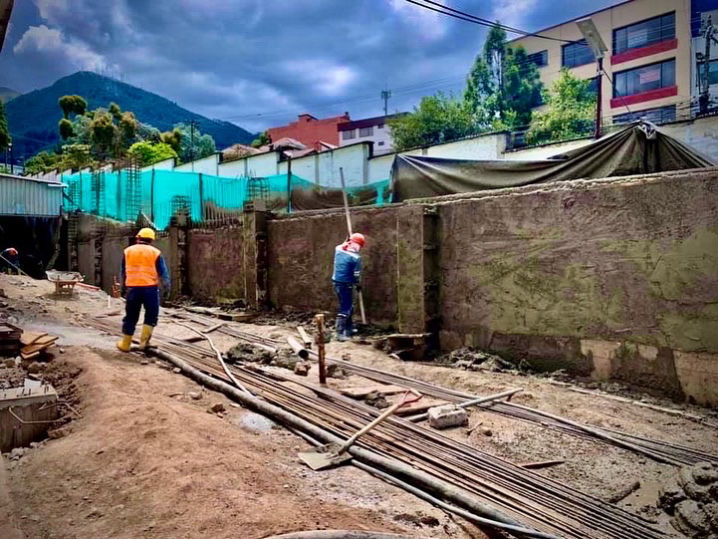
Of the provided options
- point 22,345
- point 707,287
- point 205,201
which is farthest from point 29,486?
point 205,201

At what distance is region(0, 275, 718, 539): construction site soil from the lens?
267cm

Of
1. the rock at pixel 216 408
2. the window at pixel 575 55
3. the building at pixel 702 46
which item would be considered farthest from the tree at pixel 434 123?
the rock at pixel 216 408

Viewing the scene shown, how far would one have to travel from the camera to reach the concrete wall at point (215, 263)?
455 inches

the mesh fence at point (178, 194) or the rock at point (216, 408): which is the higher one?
the mesh fence at point (178, 194)

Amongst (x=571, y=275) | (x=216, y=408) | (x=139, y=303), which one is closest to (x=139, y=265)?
(x=139, y=303)

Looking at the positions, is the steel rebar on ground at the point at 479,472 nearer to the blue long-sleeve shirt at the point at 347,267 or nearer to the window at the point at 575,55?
the blue long-sleeve shirt at the point at 347,267

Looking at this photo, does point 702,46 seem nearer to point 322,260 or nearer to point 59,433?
point 322,260

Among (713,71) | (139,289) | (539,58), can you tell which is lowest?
(139,289)

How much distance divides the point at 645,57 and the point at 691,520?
34.3 metres

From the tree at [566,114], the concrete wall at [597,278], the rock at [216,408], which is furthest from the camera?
the tree at [566,114]

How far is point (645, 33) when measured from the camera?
95.9ft

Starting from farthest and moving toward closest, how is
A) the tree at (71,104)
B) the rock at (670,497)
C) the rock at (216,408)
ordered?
the tree at (71,104), the rock at (216,408), the rock at (670,497)

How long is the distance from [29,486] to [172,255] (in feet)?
35.0

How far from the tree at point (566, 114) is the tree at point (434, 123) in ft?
16.4
